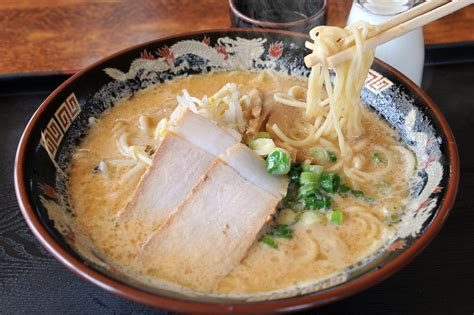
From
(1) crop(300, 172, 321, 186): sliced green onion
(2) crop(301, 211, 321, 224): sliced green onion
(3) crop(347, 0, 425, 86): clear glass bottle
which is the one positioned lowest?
(2) crop(301, 211, 321, 224): sliced green onion

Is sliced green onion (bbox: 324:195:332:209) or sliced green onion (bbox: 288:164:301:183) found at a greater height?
sliced green onion (bbox: 288:164:301:183)

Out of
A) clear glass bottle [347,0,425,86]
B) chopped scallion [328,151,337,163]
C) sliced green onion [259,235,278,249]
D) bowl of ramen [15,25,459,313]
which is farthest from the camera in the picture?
clear glass bottle [347,0,425,86]

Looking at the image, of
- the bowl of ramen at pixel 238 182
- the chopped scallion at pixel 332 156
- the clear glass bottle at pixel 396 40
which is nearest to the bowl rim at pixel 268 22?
the bowl of ramen at pixel 238 182

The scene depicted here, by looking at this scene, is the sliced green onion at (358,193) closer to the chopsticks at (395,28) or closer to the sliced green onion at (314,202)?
the sliced green onion at (314,202)

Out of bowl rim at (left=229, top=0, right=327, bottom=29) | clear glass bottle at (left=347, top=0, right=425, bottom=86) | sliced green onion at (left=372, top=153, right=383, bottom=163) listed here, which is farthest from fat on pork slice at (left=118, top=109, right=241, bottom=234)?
clear glass bottle at (left=347, top=0, right=425, bottom=86)

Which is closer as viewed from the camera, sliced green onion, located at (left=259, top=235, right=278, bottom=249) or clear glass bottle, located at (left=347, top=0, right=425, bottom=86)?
sliced green onion, located at (left=259, top=235, right=278, bottom=249)

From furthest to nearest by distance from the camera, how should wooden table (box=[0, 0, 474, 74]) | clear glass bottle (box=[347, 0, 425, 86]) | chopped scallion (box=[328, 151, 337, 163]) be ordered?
wooden table (box=[0, 0, 474, 74]) < clear glass bottle (box=[347, 0, 425, 86]) < chopped scallion (box=[328, 151, 337, 163])

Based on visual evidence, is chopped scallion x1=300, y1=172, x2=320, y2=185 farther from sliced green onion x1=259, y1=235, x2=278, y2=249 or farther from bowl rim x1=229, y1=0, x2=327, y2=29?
bowl rim x1=229, y1=0, x2=327, y2=29
